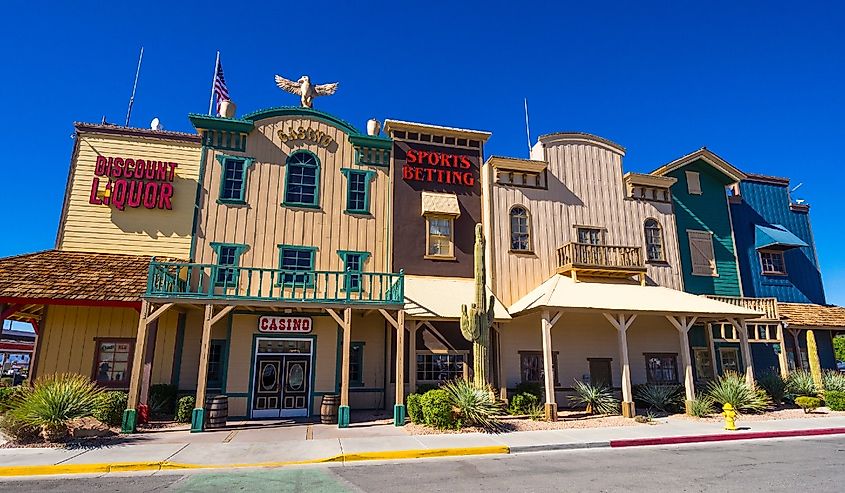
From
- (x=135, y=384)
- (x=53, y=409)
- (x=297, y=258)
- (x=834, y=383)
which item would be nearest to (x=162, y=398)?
(x=135, y=384)

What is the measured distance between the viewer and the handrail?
19.2 metres

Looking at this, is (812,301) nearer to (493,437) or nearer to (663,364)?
(663,364)

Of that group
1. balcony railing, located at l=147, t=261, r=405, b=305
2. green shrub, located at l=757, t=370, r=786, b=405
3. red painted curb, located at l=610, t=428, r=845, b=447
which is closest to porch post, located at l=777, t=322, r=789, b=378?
green shrub, located at l=757, t=370, r=786, b=405

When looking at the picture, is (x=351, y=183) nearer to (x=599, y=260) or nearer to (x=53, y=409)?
(x=599, y=260)

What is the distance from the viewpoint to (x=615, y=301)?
17.1 meters

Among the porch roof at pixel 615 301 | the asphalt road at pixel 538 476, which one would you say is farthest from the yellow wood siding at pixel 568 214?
the asphalt road at pixel 538 476

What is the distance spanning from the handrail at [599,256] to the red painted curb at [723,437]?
7.76 meters

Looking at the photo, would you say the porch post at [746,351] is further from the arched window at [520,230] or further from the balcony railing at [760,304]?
the arched window at [520,230]

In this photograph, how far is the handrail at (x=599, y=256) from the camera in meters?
19.2

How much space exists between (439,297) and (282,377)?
6312mm

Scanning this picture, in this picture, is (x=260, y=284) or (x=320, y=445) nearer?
(x=320, y=445)

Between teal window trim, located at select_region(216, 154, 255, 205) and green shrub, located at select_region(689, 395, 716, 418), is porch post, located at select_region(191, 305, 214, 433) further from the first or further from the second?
green shrub, located at select_region(689, 395, 716, 418)

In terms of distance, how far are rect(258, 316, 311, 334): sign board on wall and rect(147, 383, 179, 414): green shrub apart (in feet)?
11.1

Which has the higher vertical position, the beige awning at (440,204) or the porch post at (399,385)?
the beige awning at (440,204)
